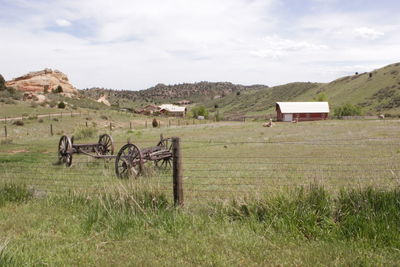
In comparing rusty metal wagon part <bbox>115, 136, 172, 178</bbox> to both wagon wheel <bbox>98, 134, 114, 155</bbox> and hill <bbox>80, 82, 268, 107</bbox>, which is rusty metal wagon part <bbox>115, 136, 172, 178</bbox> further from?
hill <bbox>80, 82, 268, 107</bbox>

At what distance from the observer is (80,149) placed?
15.9m

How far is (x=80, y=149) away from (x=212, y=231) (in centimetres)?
1198

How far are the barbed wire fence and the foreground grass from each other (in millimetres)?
418

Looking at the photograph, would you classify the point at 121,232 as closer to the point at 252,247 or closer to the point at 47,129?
the point at 252,247

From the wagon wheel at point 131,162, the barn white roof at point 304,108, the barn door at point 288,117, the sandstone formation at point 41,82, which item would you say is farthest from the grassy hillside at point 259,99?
the wagon wheel at point 131,162

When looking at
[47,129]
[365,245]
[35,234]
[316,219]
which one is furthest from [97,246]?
[47,129]

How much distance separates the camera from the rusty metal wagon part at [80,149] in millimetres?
14945

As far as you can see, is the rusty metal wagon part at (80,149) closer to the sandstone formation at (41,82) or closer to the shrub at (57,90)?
the shrub at (57,90)

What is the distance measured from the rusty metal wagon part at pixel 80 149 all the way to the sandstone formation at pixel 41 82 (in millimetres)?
64185

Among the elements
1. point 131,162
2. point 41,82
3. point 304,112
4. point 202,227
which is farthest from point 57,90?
point 202,227

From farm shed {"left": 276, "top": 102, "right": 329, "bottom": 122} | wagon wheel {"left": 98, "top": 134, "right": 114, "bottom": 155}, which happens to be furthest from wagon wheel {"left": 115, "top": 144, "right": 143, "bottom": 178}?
farm shed {"left": 276, "top": 102, "right": 329, "bottom": 122}

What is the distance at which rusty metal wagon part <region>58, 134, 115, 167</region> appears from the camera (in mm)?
14945

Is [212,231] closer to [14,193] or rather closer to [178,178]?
[178,178]

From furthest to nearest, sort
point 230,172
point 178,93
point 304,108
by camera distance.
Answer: point 178,93, point 304,108, point 230,172
